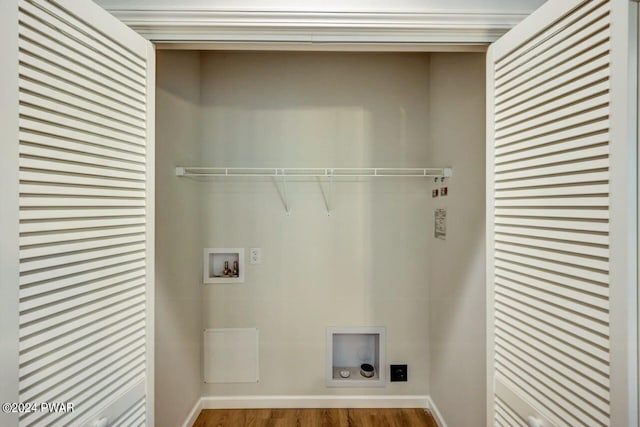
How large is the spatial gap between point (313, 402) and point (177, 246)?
45.5 inches

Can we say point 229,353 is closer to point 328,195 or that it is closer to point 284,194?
point 284,194

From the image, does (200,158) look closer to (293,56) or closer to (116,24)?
(293,56)

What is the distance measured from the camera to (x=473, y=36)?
1106 mm

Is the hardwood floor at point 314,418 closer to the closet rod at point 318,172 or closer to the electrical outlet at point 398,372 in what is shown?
the electrical outlet at point 398,372

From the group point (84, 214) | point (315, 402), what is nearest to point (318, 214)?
point (315, 402)

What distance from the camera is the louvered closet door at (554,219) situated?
71 cm

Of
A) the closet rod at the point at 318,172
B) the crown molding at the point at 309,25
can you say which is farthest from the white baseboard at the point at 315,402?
the crown molding at the point at 309,25

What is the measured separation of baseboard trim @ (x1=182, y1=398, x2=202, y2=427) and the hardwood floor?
0.03 metres

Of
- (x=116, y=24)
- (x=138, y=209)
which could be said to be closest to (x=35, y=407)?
(x=138, y=209)

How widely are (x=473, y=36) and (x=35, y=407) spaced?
1.38 metres

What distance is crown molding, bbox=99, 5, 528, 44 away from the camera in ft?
3.51

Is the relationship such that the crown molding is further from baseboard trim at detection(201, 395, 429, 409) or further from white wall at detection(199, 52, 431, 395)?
baseboard trim at detection(201, 395, 429, 409)

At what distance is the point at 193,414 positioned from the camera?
2.01 metres

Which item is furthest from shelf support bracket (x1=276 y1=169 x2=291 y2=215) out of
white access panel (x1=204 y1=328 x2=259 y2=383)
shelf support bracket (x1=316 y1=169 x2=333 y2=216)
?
white access panel (x1=204 y1=328 x2=259 y2=383)
